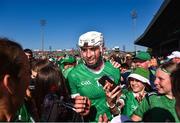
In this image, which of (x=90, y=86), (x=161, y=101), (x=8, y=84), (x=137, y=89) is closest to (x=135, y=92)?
(x=137, y=89)

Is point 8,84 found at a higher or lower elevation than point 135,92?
higher

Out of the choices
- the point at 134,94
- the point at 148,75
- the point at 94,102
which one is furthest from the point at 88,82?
the point at 148,75

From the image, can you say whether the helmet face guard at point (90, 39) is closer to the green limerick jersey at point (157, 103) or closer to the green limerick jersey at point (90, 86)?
the green limerick jersey at point (90, 86)

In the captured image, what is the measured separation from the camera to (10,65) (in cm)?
222

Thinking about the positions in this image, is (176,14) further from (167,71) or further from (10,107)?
(10,107)

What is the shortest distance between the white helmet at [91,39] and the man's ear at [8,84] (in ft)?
8.41

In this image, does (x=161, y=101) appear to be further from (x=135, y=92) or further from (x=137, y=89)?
(x=137, y=89)

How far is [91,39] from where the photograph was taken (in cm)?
473

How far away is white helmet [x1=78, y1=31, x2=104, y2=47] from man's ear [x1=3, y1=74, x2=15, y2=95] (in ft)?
8.41

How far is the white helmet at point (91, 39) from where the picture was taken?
15.5 ft

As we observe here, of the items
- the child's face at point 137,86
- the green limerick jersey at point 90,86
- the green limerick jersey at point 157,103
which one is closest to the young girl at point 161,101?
the green limerick jersey at point 157,103

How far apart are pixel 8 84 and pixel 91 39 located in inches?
103

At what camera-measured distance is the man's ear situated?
2.18 m

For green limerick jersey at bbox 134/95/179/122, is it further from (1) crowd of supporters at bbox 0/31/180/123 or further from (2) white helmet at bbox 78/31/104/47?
(2) white helmet at bbox 78/31/104/47
